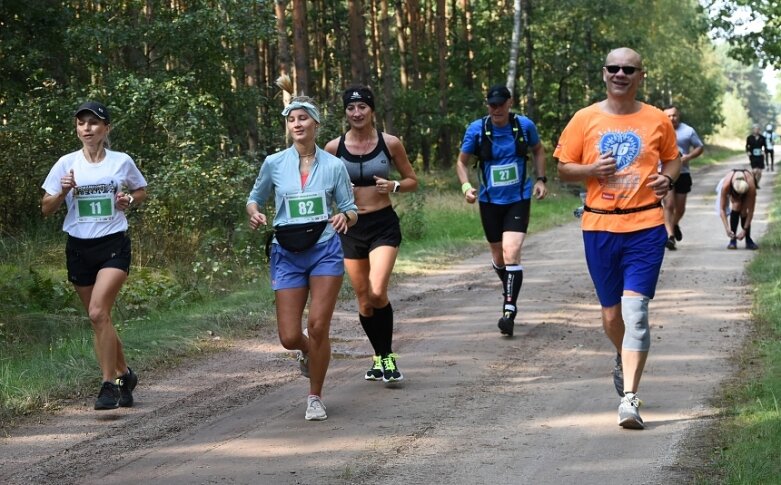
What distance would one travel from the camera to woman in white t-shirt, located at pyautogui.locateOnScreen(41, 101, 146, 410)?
6922 mm

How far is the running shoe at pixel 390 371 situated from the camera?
761 centimetres

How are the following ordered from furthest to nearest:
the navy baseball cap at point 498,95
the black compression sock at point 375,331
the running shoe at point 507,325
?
the running shoe at point 507,325
the navy baseball cap at point 498,95
the black compression sock at point 375,331

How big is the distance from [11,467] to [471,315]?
18.9 feet

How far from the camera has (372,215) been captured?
764 centimetres

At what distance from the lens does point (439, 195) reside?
26969mm

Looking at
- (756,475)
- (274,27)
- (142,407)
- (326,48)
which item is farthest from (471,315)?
(326,48)

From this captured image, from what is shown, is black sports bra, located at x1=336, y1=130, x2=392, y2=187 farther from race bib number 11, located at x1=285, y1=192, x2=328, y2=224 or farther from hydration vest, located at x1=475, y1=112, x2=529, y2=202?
hydration vest, located at x1=475, y1=112, x2=529, y2=202

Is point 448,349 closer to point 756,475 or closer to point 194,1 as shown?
point 756,475

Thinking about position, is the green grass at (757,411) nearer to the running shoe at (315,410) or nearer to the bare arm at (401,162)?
the running shoe at (315,410)

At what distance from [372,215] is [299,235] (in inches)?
49.3

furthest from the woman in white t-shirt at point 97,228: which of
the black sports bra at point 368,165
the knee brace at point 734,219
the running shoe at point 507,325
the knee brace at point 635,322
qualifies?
the knee brace at point 734,219

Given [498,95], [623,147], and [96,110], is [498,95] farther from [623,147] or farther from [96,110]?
[96,110]

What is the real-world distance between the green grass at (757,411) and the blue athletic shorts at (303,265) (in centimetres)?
255

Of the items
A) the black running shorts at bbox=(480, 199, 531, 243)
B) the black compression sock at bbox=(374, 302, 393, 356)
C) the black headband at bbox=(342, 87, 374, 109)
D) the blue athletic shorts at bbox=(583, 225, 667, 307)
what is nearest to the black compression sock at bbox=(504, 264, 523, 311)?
the black running shorts at bbox=(480, 199, 531, 243)
